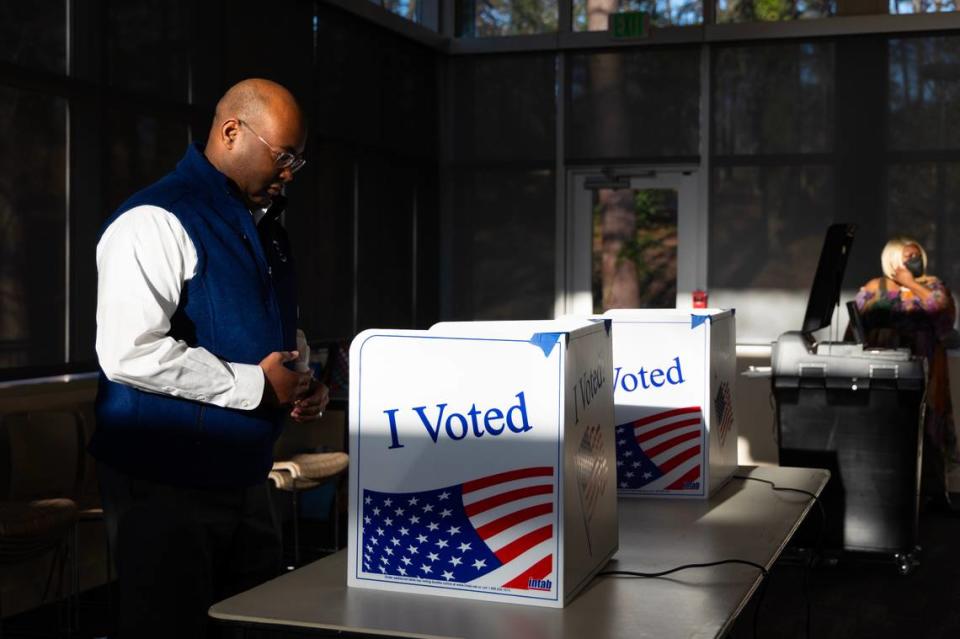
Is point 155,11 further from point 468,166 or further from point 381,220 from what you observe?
point 468,166

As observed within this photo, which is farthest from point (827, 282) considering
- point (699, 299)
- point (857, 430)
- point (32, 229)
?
point (699, 299)

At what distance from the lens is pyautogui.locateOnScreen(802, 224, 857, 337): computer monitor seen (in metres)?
4.05

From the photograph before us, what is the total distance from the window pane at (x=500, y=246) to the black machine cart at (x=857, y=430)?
3.86 metres

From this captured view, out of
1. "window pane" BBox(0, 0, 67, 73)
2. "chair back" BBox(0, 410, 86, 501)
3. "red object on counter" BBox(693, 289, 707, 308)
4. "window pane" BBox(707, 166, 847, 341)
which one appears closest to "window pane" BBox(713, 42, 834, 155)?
"window pane" BBox(707, 166, 847, 341)

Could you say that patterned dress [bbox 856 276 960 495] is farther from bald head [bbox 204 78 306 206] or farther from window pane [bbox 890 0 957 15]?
bald head [bbox 204 78 306 206]

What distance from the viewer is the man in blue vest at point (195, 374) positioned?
2039 millimetres

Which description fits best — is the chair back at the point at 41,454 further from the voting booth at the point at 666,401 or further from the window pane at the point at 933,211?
the window pane at the point at 933,211

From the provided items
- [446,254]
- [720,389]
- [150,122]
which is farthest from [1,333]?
[446,254]

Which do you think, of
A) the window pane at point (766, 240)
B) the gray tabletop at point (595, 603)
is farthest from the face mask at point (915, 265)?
the gray tabletop at point (595, 603)

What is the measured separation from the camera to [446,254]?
9148mm

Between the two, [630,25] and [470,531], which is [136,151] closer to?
[630,25]

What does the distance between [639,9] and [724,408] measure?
6.42m

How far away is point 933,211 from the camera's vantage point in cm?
810

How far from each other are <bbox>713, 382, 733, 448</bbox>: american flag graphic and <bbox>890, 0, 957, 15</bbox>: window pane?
6100mm
